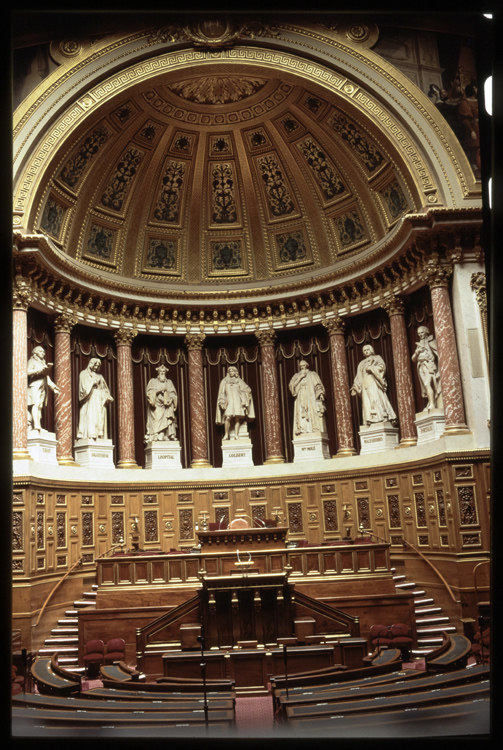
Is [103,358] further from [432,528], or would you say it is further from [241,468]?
[432,528]

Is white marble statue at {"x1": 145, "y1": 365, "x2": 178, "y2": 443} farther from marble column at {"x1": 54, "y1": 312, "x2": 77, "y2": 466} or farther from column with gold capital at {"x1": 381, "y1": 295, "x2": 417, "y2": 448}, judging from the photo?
column with gold capital at {"x1": 381, "y1": 295, "x2": 417, "y2": 448}

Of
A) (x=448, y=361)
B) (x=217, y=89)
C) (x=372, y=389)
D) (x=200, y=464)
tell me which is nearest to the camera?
(x=448, y=361)

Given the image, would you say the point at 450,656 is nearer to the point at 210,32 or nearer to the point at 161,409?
the point at 161,409

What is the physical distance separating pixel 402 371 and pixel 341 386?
227 cm

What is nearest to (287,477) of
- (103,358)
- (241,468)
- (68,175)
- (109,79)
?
(241,468)

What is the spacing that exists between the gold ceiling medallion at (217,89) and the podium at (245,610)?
13869mm

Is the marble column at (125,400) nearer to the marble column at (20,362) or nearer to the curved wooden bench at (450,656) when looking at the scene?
the marble column at (20,362)

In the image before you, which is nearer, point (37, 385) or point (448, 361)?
point (448, 361)

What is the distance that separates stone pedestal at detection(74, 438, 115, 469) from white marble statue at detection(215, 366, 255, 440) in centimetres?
380

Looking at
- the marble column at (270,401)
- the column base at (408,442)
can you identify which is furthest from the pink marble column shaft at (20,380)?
the column base at (408,442)

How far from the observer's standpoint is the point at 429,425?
755 inches

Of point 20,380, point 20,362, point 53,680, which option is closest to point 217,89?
point 20,362

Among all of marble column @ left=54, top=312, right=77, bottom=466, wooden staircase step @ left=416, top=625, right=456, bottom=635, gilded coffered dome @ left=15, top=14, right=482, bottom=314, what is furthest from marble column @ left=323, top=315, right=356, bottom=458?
marble column @ left=54, top=312, right=77, bottom=466

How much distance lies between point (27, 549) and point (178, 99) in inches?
519
